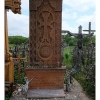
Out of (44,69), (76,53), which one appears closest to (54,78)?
(44,69)

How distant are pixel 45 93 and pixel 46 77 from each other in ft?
1.65

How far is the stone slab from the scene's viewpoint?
17.4ft

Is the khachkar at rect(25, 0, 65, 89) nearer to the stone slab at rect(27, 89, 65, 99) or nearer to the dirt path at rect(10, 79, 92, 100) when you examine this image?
the stone slab at rect(27, 89, 65, 99)

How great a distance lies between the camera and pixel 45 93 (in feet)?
18.0

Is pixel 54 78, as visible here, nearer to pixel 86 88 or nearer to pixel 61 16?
pixel 86 88

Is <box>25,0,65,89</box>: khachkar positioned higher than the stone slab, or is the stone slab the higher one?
<box>25,0,65,89</box>: khachkar

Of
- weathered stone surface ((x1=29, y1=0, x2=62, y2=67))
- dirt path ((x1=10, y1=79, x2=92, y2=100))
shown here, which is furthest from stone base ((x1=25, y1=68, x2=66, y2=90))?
dirt path ((x1=10, y1=79, x2=92, y2=100))

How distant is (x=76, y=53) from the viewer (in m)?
9.84

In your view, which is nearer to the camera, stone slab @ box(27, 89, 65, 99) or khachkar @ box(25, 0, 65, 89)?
stone slab @ box(27, 89, 65, 99)

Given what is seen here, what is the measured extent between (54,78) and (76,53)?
14.0ft

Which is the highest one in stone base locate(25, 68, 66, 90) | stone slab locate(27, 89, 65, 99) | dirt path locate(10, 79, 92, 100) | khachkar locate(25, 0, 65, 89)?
khachkar locate(25, 0, 65, 89)

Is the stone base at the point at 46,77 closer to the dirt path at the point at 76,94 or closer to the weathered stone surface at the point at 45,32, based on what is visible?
the weathered stone surface at the point at 45,32

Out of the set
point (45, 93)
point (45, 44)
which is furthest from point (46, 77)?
point (45, 44)

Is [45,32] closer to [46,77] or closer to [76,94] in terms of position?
[46,77]
